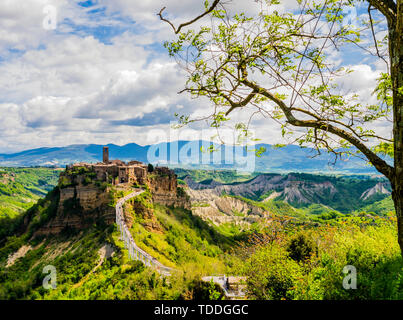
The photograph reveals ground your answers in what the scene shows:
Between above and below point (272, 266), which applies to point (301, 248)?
above

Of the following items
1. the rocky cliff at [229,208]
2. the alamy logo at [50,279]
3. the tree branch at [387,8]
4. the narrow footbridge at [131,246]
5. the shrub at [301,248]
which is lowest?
the rocky cliff at [229,208]

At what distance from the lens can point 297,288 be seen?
9.95 metres

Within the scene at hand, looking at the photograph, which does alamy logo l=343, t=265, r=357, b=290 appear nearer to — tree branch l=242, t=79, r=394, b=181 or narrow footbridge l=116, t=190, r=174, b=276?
tree branch l=242, t=79, r=394, b=181

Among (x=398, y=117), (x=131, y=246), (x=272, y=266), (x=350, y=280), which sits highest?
(x=398, y=117)

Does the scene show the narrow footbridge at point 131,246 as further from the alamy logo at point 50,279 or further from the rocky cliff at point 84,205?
the alamy logo at point 50,279

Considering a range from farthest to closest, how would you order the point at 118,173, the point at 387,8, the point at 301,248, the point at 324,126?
the point at 118,173 → the point at 301,248 → the point at 324,126 → the point at 387,8

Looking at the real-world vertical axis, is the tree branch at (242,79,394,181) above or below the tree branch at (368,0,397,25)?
below

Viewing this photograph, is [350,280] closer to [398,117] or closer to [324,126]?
[324,126]

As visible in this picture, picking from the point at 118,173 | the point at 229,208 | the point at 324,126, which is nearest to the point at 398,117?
the point at 324,126

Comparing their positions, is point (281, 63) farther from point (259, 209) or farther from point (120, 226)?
point (259, 209)

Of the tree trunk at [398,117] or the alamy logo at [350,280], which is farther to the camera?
the alamy logo at [350,280]

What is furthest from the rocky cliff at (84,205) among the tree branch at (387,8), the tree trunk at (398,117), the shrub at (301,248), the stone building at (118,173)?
the tree branch at (387,8)

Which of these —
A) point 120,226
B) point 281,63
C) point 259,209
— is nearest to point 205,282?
point 281,63

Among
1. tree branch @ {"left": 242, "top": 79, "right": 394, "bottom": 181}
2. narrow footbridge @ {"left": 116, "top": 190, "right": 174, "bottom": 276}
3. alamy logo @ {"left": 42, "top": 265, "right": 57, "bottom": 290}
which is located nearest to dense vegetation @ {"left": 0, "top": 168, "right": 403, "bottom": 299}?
alamy logo @ {"left": 42, "top": 265, "right": 57, "bottom": 290}
